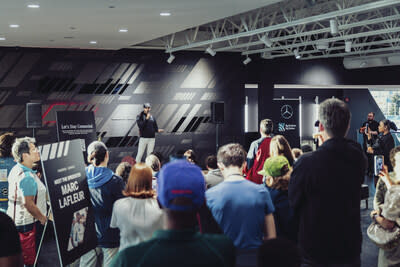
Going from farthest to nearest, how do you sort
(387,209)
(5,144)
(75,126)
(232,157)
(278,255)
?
1. (75,126)
2. (5,144)
3. (387,209)
4. (232,157)
5. (278,255)

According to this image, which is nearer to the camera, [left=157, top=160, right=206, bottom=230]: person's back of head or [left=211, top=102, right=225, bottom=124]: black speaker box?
[left=157, top=160, right=206, bottom=230]: person's back of head

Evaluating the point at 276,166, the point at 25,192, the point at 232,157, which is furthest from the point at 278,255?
the point at 25,192

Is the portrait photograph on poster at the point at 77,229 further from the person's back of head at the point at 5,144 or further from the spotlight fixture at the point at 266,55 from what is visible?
the spotlight fixture at the point at 266,55

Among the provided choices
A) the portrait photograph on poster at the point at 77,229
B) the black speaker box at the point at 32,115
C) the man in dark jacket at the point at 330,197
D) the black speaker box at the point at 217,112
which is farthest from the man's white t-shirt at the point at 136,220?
the black speaker box at the point at 217,112

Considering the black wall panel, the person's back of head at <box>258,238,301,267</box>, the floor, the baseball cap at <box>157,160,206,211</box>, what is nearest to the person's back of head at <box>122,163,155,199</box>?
the baseball cap at <box>157,160,206,211</box>

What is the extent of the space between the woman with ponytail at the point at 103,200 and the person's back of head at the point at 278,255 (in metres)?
2.40

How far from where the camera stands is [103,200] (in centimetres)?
350

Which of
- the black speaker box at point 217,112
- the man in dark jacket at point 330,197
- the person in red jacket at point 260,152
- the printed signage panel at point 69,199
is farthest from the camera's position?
the black speaker box at point 217,112

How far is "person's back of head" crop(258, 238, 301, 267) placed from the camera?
1246mm

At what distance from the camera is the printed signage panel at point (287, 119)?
44.8 ft

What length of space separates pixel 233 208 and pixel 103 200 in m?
1.34

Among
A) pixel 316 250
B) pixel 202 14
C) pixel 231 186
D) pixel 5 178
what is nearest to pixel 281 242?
pixel 316 250

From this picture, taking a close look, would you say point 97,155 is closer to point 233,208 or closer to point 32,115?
point 233,208

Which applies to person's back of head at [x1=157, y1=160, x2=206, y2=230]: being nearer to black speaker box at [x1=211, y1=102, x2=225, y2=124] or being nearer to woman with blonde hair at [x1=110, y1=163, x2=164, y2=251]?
woman with blonde hair at [x1=110, y1=163, x2=164, y2=251]
